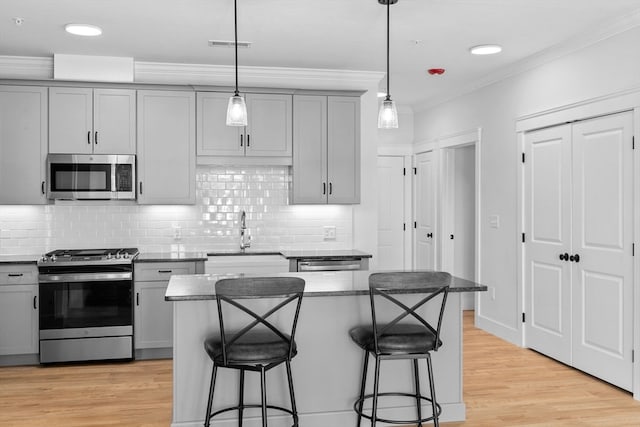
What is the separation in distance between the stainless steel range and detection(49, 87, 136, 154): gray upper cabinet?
1004mm

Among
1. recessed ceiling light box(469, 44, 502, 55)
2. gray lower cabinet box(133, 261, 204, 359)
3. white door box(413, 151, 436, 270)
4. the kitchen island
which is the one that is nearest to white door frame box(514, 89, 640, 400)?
recessed ceiling light box(469, 44, 502, 55)

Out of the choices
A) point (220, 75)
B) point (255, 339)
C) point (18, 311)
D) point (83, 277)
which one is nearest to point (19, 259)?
point (18, 311)

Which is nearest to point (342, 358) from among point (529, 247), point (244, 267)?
point (244, 267)

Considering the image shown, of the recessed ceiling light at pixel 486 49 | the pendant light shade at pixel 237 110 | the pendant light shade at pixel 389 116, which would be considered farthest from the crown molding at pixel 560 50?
the pendant light shade at pixel 237 110

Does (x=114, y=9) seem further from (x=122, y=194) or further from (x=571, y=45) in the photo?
(x=571, y=45)

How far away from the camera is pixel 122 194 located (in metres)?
5.28

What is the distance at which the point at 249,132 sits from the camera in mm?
5492

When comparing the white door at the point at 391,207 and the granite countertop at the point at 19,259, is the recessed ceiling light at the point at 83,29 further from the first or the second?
the white door at the point at 391,207

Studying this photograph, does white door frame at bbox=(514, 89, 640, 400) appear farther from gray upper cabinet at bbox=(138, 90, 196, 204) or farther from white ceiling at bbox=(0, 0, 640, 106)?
gray upper cabinet at bbox=(138, 90, 196, 204)

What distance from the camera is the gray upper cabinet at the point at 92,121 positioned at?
517 cm

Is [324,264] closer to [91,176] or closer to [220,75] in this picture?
[220,75]

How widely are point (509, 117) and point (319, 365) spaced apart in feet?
11.2

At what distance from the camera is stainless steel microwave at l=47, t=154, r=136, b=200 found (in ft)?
16.9

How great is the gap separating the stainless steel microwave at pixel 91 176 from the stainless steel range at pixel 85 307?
0.58 m
